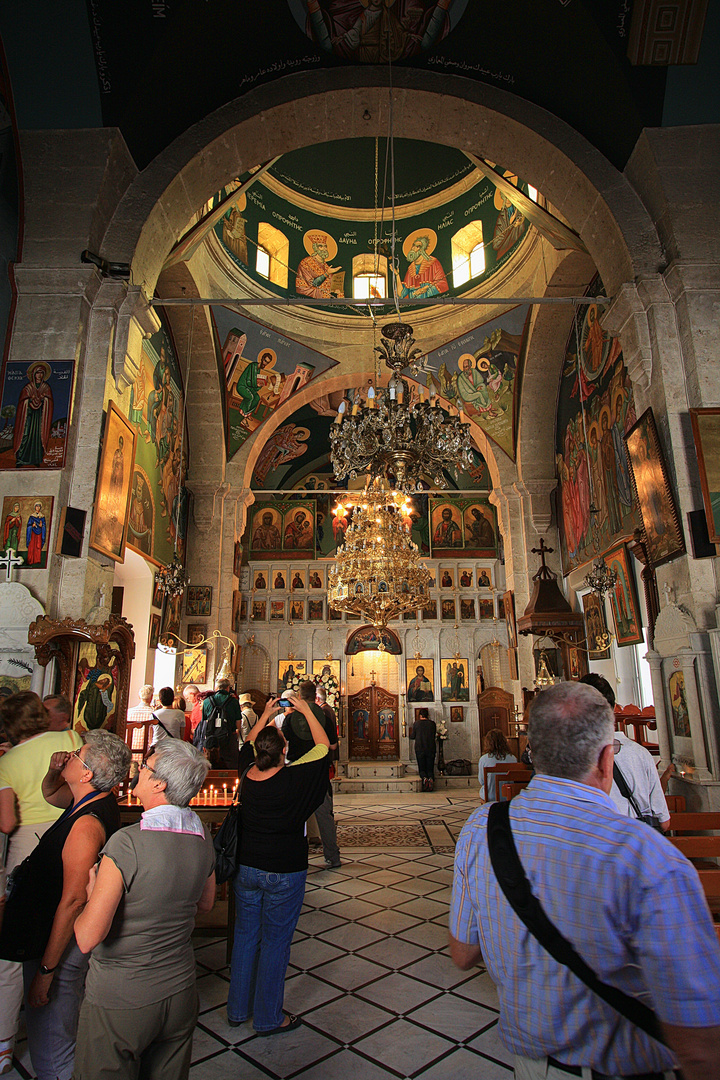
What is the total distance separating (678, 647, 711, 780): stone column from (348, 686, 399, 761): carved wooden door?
500 inches

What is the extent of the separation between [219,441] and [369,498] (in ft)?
12.2

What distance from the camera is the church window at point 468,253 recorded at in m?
13.5

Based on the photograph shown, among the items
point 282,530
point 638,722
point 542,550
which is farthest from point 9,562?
point 282,530

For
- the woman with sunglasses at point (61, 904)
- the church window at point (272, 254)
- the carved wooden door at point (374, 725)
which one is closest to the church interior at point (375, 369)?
the church window at point (272, 254)

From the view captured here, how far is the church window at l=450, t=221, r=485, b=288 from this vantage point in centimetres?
1347

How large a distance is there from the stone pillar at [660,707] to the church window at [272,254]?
11021mm

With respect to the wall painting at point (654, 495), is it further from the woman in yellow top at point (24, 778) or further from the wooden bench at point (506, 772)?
the woman in yellow top at point (24, 778)

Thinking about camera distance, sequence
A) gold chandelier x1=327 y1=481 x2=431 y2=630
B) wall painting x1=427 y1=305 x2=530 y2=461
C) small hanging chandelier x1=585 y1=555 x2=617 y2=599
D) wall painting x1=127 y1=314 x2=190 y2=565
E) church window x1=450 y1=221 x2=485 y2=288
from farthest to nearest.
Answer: church window x1=450 y1=221 x2=485 y2=288, wall painting x1=427 y1=305 x2=530 y2=461, gold chandelier x1=327 y1=481 x2=431 y2=630, wall painting x1=127 y1=314 x2=190 y2=565, small hanging chandelier x1=585 y1=555 x2=617 y2=599

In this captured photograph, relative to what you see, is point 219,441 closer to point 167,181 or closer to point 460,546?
point 167,181

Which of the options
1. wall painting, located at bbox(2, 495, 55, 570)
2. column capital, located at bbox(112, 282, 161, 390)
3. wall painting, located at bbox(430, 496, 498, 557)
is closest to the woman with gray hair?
wall painting, located at bbox(2, 495, 55, 570)

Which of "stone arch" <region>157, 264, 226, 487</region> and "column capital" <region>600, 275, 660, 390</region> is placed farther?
"stone arch" <region>157, 264, 226, 487</region>

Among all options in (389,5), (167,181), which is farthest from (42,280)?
(389,5)

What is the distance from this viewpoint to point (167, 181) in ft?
24.3

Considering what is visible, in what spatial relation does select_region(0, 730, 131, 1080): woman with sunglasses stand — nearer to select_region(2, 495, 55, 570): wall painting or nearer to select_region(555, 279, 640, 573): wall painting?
select_region(2, 495, 55, 570): wall painting
